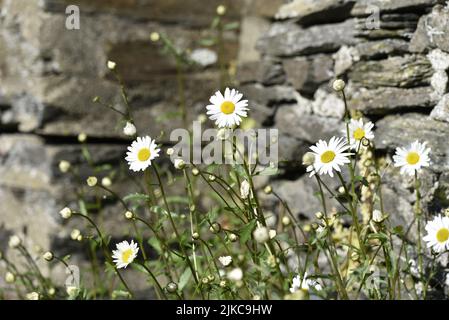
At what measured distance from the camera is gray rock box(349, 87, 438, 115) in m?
2.15

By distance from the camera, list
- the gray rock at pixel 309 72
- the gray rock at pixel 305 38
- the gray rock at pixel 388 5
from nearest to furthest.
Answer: the gray rock at pixel 388 5 → the gray rock at pixel 305 38 → the gray rock at pixel 309 72

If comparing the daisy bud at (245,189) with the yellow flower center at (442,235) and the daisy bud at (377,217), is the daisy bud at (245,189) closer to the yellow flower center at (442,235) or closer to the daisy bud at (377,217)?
the daisy bud at (377,217)

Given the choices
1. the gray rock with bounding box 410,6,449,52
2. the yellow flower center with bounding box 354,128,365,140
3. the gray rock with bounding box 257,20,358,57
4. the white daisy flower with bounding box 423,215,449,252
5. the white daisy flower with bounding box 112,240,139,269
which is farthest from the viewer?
the gray rock with bounding box 257,20,358,57

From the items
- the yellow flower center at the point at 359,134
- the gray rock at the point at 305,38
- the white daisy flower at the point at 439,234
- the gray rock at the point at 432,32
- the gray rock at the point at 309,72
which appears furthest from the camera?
the gray rock at the point at 309,72

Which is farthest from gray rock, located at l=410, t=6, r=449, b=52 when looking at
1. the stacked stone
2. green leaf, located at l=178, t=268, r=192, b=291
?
green leaf, located at l=178, t=268, r=192, b=291

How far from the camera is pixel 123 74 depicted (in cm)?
334

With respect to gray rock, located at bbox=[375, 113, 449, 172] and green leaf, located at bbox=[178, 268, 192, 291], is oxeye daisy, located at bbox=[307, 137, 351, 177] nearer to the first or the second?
gray rock, located at bbox=[375, 113, 449, 172]

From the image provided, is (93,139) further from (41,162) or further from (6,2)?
(6,2)

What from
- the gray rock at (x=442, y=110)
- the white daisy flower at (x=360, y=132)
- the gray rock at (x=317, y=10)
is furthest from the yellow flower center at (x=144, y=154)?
the gray rock at (x=317, y=10)

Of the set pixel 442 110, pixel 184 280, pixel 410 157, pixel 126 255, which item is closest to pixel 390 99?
pixel 442 110

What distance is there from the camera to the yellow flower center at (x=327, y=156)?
6.00ft

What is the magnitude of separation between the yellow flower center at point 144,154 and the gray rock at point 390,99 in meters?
0.89

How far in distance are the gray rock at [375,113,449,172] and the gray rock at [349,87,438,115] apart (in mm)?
40
